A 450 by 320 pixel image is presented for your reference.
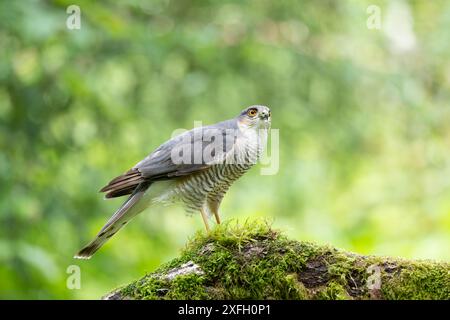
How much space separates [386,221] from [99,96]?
4.98 metres

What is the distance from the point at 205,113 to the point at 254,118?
3381 mm

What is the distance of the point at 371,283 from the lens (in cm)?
333

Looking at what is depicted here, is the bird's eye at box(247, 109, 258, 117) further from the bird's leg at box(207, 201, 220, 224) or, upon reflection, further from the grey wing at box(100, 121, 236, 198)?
the bird's leg at box(207, 201, 220, 224)

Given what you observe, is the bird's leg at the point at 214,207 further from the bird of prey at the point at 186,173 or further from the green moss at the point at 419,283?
the green moss at the point at 419,283

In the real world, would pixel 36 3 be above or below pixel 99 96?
above

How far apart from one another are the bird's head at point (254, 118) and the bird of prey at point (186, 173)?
0.08 m

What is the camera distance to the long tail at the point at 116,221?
4516 mm

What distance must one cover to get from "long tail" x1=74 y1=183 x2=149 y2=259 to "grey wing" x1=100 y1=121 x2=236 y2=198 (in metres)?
0.07

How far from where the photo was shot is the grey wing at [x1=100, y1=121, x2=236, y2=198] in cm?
458

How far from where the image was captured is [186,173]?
465 centimetres

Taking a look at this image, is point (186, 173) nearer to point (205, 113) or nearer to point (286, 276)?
point (286, 276)

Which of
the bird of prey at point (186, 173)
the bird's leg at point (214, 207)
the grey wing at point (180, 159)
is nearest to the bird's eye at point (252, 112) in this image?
the bird of prey at point (186, 173)
